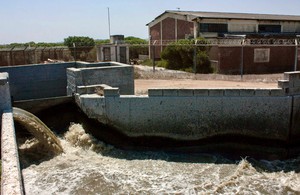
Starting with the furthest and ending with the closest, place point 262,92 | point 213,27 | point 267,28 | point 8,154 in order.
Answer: point 267,28 → point 213,27 → point 262,92 → point 8,154

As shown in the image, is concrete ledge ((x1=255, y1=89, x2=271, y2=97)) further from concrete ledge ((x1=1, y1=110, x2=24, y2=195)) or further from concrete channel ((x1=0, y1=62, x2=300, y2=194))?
concrete ledge ((x1=1, y1=110, x2=24, y2=195))

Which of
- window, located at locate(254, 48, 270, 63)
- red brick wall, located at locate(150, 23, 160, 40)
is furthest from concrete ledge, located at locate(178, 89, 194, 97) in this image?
red brick wall, located at locate(150, 23, 160, 40)

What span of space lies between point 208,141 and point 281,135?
2667mm

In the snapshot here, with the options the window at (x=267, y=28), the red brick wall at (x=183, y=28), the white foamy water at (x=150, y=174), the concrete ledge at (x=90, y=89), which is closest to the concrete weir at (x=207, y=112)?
the concrete ledge at (x=90, y=89)

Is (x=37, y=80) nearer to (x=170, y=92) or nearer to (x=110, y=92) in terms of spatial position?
(x=110, y=92)

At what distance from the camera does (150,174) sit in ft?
34.4

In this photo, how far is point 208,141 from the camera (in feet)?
40.9

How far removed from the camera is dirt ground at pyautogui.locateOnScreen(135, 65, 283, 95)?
59.2 ft

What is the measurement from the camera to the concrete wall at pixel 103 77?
46.1 feet

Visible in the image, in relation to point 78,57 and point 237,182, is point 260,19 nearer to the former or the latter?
point 78,57

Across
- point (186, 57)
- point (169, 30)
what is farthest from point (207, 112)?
point (169, 30)

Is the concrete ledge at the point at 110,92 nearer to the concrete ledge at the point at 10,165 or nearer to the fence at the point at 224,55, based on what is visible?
the concrete ledge at the point at 10,165

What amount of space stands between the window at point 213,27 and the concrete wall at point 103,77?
1657cm

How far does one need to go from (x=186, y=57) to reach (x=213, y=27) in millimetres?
5960
